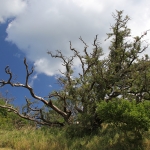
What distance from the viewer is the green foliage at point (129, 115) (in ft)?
39.4

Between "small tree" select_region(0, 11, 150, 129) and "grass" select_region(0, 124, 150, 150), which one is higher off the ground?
"small tree" select_region(0, 11, 150, 129)

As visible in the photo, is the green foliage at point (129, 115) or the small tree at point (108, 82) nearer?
the green foliage at point (129, 115)

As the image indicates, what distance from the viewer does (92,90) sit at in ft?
66.0

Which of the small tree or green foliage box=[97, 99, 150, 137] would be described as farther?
the small tree

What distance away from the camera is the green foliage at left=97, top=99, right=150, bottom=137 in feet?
39.4

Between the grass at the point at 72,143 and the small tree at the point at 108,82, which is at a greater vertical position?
the small tree at the point at 108,82

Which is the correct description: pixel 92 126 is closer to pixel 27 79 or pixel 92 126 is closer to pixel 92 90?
pixel 92 90

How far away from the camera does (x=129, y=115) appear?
1203cm

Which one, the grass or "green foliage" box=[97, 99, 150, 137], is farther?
the grass

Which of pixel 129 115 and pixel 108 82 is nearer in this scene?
pixel 129 115

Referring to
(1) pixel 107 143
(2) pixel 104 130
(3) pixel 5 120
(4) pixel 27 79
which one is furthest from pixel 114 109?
(3) pixel 5 120

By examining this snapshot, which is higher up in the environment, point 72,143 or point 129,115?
point 129,115

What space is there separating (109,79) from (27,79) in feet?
24.6

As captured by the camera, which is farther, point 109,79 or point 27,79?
point 27,79
